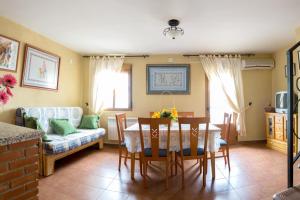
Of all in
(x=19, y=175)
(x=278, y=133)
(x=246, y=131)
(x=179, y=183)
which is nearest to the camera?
(x=19, y=175)

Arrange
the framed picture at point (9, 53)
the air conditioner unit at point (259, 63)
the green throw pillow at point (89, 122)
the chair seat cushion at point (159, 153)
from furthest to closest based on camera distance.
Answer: the air conditioner unit at point (259, 63) → the green throw pillow at point (89, 122) → the framed picture at point (9, 53) → the chair seat cushion at point (159, 153)

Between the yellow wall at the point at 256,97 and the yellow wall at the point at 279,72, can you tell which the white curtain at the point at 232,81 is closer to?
the yellow wall at the point at 256,97

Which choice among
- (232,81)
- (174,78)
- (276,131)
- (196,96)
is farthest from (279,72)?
(174,78)

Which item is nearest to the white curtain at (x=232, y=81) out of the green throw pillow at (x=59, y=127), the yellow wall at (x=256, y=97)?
the yellow wall at (x=256, y=97)

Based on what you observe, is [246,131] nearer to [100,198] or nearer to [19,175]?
[100,198]

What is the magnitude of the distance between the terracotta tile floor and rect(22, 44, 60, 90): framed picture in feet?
4.93

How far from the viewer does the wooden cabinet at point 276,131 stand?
4.00m

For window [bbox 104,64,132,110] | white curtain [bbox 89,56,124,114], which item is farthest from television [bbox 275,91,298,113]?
white curtain [bbox 89,56,124,114]

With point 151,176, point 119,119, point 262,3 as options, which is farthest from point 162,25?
point 151,176

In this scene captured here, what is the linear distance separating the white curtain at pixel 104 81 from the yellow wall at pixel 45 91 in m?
0.42

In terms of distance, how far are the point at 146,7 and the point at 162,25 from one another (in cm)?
61

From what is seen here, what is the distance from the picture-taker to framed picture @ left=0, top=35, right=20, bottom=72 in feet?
9.32

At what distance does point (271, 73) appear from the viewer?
194 inches

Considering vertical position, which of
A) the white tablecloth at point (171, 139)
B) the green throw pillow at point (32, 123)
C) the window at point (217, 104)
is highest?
the window at point (217, 104)
